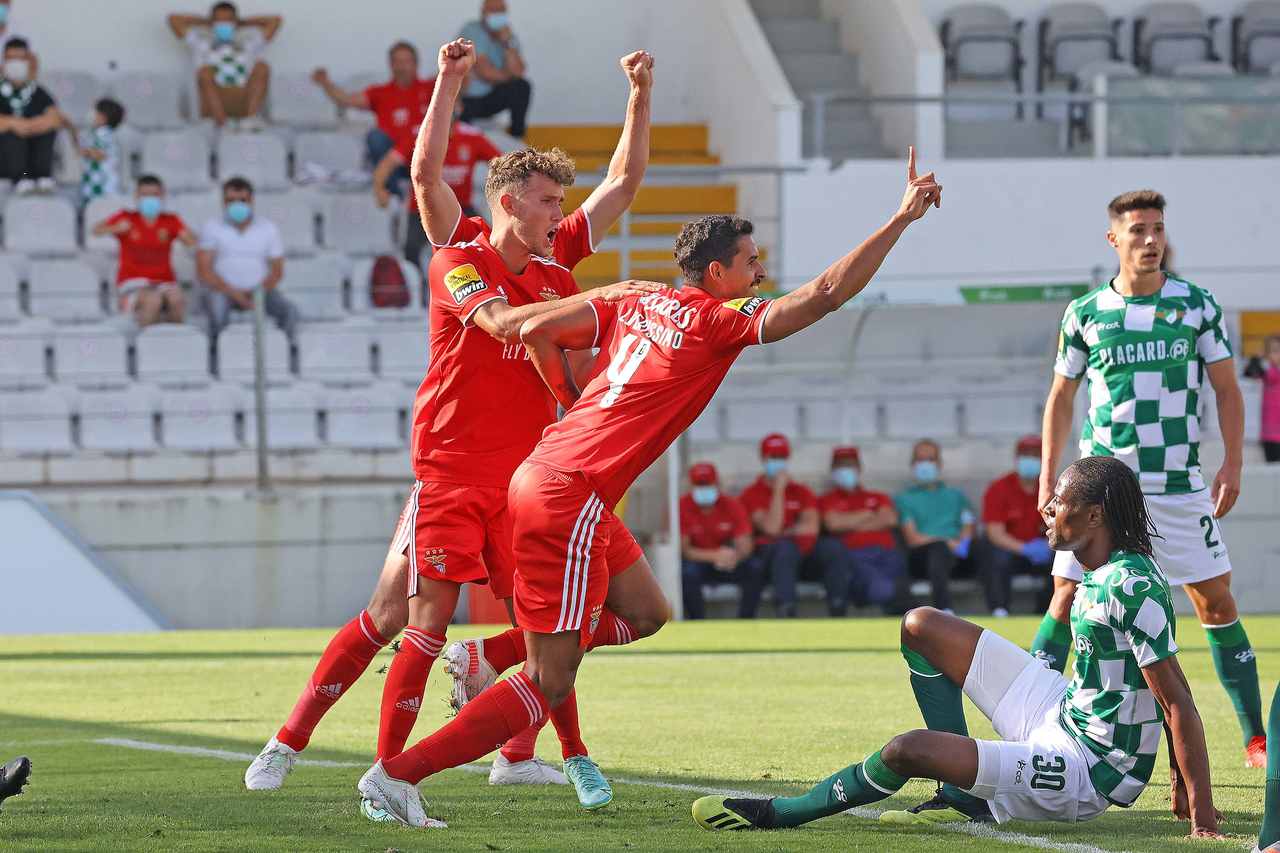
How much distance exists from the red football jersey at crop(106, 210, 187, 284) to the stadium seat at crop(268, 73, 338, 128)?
3569 mm

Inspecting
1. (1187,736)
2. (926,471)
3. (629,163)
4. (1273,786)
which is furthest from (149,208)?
(1273,786)

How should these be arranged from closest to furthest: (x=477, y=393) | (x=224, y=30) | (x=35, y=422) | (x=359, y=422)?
(x=477, y=393) → (x=35, y=422) → (x=359, y=422) → (x=224, y=30)

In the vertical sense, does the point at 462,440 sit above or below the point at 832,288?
below

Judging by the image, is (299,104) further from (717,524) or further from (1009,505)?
(1009,505)

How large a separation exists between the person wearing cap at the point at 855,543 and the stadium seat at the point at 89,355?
19.2 feet

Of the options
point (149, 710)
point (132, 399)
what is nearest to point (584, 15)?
point (132, 399)

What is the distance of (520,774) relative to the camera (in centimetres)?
636

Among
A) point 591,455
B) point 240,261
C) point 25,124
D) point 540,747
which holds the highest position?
point 25,124

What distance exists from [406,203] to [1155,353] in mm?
11807

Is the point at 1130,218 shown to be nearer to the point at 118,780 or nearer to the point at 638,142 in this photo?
the point at 638,142

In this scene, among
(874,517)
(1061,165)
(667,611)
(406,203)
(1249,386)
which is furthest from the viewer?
(1061,165)

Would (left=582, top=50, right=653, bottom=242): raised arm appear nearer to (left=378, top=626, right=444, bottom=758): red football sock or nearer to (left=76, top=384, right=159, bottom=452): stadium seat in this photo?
(left=378, top=626, right=444, bottom=758): red football sock

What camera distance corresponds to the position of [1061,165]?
19.1 metres

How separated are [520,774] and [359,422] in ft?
30.2
